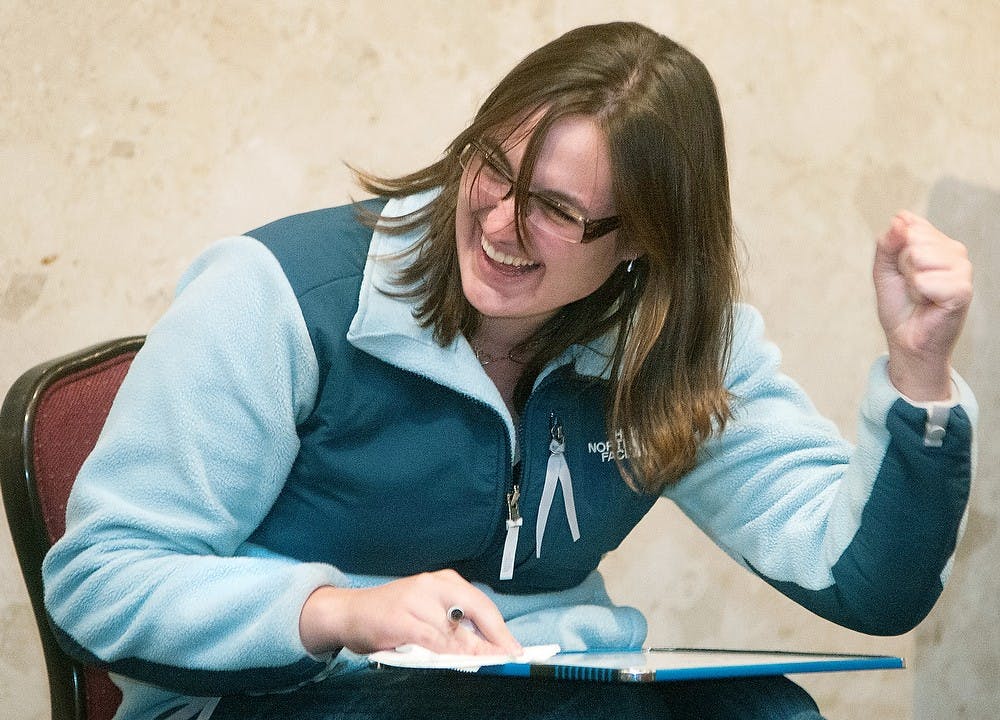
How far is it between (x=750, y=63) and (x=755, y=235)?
0.94ft

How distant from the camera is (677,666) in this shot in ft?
2.73

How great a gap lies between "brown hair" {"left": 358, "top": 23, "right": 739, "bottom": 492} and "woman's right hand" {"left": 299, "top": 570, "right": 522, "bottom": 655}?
0.30m

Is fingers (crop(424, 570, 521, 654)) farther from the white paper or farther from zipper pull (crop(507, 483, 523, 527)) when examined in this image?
zipper pull (crop(507, 483, 523, 527))

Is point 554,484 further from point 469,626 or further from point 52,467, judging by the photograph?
point 52,467

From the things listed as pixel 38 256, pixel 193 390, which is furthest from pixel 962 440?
pixel 38 256

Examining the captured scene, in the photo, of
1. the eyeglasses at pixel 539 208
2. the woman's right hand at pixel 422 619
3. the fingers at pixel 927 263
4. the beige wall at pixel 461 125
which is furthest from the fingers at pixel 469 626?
the beige wall at pixel 461 125

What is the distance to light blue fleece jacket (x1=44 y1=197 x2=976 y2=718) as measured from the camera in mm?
939

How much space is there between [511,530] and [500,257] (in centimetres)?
28

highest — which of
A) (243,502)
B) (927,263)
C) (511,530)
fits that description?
(927,263)

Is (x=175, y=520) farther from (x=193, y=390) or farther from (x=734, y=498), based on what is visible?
(x=734, y=498)

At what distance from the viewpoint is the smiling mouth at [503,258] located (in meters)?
1.08

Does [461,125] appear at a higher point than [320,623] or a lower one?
higher

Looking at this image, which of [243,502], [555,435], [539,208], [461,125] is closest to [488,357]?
[555,435]

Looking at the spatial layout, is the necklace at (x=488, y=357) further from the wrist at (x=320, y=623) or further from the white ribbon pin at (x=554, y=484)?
the wrist at (x=320, y=623)
